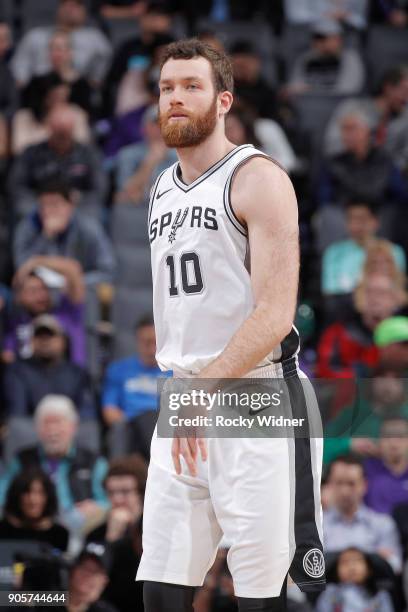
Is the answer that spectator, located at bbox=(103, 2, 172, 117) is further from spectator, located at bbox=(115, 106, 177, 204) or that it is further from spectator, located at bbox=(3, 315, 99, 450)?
spectator, located at bbox=(3, 315, 99, 450)

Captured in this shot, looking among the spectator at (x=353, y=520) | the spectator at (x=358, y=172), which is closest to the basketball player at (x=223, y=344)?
the spectator at (x=353, y=520)

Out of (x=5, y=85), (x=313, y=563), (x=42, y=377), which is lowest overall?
(x=313, y=563)

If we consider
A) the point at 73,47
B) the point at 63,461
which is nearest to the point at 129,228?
the point at 73,47

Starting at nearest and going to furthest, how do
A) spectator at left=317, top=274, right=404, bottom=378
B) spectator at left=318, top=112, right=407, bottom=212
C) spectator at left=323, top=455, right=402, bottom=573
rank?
spectator at left=323, top=455, right=402, bottom=573
spectator at left=317, top=274, right=404, bottom=378
spectator at left=318, top=112, right=407, bottom=212

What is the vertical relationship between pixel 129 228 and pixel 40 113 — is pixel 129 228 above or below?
below

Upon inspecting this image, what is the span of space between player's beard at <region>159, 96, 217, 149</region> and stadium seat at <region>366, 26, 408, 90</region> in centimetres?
812

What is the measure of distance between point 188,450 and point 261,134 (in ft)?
22.1

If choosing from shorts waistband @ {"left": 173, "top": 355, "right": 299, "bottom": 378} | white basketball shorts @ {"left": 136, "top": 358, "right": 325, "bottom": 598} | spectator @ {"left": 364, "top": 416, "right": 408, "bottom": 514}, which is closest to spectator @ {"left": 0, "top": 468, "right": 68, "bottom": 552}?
spectator @ {"left": 364, "top": 416, "right": 408, "bottom": 514}

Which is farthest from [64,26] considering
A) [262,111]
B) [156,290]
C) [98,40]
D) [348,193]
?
[156,290]

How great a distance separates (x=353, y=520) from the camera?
7.55m

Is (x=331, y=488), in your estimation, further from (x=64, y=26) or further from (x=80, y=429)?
(x=64, y=26)

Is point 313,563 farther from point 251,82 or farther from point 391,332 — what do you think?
point 251,82

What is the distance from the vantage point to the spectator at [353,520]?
7492mm

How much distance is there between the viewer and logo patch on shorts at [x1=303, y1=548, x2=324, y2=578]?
13.4ft
